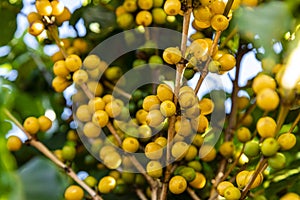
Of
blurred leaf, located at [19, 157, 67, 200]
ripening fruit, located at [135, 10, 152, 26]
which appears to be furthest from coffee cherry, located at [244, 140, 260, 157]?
ripening fruit, located at [135, 10, 152, 26]

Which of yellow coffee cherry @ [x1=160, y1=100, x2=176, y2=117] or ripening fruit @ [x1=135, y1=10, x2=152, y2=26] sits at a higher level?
yellow coffee cherry @ [x1=160, y1=100, x2=176, y2=117]

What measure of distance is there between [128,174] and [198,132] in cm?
19

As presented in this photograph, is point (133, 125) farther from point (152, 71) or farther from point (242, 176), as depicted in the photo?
point (242, 176)

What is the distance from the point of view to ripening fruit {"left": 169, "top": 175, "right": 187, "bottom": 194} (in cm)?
108

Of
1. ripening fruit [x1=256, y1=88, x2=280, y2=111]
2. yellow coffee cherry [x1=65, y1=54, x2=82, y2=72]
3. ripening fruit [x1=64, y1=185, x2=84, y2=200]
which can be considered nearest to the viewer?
ripening fruit [x1=256, y1=88, x2=280, y2=111]

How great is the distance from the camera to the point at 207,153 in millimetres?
1212

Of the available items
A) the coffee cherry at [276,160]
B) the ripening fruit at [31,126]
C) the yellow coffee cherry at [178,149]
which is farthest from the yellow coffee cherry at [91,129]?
the coffee cherry at [276,160]

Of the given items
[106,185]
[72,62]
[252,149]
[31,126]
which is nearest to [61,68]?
[72,62]

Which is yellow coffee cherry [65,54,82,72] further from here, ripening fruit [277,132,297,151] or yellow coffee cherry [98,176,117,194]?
ripening fruit [277,132,297,151]

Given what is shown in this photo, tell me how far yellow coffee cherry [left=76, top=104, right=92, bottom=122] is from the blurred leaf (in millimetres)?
463

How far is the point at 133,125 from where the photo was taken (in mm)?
1228

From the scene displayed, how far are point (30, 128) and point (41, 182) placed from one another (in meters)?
0.56

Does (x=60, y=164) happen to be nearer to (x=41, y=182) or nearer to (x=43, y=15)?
(x=43, y=15)

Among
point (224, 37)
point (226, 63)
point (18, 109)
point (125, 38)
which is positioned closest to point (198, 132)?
point (226, 63)
